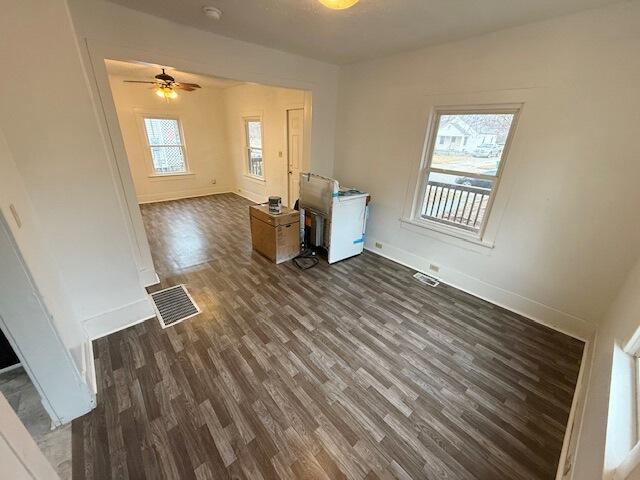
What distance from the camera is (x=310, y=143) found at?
12.9ft

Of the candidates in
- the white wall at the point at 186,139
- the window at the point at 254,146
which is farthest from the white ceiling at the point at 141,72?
the window at the point at 254,146

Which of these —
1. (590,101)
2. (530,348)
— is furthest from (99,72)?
(530,348)

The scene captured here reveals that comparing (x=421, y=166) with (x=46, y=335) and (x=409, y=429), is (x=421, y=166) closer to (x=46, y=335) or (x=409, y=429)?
(x=409, y=429)

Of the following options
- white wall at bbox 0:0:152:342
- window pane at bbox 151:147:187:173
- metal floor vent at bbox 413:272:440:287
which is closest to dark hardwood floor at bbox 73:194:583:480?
metal floor vent at bbox 413:272:440:287

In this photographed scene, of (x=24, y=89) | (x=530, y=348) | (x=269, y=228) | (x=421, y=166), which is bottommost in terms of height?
(x=530, y=348)

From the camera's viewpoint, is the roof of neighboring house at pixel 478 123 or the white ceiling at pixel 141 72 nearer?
the roof of neighboring house at pixel 478 123

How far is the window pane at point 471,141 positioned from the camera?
99.0 inches

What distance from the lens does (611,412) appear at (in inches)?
39.1

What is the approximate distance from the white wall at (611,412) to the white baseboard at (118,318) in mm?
2967

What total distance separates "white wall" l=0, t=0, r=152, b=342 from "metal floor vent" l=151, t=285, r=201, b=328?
1.06ft

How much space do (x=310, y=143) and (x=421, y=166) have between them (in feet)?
5.71

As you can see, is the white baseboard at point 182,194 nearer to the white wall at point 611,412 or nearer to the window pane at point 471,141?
the window pane at point 471,141

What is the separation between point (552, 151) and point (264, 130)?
188 inches

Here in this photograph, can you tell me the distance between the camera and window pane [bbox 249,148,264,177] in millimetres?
5945
